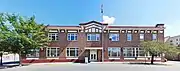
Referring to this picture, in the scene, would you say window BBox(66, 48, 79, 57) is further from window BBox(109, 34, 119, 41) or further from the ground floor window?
the ground floor window

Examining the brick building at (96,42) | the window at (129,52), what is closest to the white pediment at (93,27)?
the brick building at (96,42)

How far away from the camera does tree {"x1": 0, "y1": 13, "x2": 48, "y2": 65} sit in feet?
110

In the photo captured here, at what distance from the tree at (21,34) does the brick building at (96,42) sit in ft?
23.5

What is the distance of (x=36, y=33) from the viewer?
3594 cm

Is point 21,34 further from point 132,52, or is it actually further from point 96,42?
point 132,52

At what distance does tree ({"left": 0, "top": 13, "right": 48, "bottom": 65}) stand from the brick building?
23.5 feet

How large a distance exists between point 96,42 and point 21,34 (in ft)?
48.7

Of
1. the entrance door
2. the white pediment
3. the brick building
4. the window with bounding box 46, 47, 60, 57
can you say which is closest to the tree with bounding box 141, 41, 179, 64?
the brick building

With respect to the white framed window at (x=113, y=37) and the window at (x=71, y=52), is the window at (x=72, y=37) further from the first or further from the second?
the white framed window at (x=113, y=37)

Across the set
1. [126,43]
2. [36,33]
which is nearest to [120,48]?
[126,43]

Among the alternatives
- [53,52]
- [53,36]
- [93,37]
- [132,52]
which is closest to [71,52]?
[53,52]

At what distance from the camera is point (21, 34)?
3422 cm

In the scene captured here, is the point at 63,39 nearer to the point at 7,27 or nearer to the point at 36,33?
the point at 36,33

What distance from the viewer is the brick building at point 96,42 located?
44.3 meters
